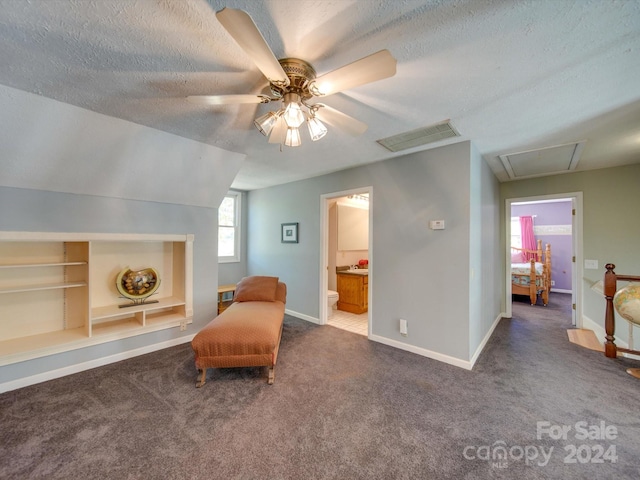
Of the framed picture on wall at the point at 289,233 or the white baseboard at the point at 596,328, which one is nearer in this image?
the white baseboard at the point at 596,328

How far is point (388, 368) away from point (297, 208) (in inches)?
110

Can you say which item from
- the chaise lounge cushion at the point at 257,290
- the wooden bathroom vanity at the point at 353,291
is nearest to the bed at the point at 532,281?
the wooden bathroom vanity at the point at 353,291

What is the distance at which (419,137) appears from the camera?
8.43 ft

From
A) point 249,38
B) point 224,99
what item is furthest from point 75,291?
point 249,38

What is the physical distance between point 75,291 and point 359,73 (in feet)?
11.5

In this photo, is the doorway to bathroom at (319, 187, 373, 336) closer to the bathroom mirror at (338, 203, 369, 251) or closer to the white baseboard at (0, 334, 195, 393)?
the bathroom mirror at (338, 203, 369, 251)

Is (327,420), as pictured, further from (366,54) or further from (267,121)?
(366,54)

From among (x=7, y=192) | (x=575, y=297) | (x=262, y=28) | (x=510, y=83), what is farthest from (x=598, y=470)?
(x=7, y=192)

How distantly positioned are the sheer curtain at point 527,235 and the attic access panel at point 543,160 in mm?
4061

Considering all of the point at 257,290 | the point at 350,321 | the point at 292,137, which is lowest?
the point at 350,321

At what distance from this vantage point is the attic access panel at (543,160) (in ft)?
9.53

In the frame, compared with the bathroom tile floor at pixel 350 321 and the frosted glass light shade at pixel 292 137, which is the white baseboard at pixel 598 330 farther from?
the frosted glass light shade at pixel 292 137

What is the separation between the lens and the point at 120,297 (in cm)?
308

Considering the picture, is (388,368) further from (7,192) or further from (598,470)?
(7,192)
